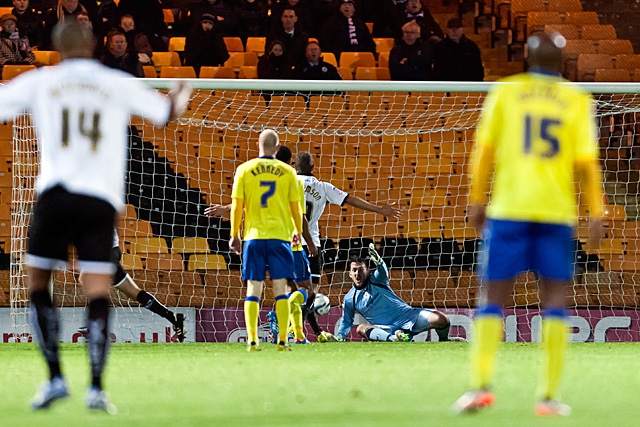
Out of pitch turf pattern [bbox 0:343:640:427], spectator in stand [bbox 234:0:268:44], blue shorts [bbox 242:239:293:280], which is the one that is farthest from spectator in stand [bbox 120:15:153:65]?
blue shorts [bbox 242:239:293:280]

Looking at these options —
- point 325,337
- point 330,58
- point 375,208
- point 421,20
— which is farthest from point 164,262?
point 421,20

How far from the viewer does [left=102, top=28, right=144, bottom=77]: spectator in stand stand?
14.2 m

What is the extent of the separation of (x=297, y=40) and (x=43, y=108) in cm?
1016

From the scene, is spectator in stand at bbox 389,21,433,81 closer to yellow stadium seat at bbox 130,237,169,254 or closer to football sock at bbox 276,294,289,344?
yellow stadium seat at bbox 130,237,169,254

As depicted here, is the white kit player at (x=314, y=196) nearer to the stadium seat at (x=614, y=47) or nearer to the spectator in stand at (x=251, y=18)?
the spectator in stand at (x=251, y=18)

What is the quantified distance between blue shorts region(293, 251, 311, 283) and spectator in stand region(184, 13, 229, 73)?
16.0 ft

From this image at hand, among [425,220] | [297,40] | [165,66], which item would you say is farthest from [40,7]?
[425,220]

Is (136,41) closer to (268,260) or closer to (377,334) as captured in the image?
(377,334)

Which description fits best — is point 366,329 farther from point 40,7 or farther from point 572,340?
point 40,7

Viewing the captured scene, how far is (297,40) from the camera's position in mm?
14922

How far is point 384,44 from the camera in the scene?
16.3 metres

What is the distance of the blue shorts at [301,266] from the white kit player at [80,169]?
5849mm

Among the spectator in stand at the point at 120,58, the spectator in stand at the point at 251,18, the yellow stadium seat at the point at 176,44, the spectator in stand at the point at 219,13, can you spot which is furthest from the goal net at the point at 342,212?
the spectator in stand at the point at 251,18

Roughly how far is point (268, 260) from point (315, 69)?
5622 millimetres
